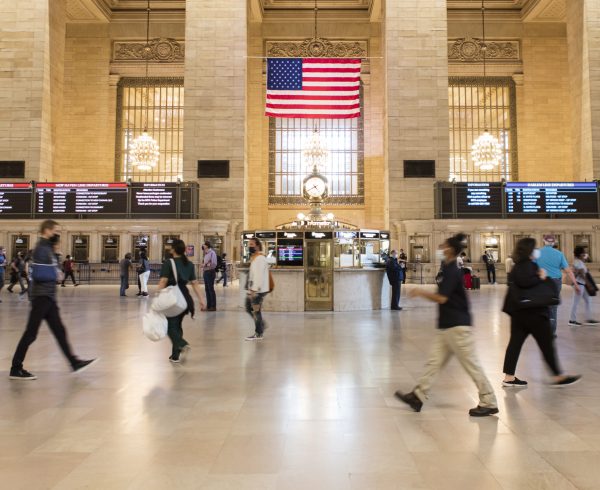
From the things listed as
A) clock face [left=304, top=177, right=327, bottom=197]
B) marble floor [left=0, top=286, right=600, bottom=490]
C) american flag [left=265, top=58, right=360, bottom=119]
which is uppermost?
american flag [left=265, top=58, right=360, bottom=119]

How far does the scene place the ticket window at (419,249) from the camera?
19656mm

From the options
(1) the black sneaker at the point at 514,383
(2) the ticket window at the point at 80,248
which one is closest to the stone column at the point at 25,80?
(2) the ticket window at the point at 80,248

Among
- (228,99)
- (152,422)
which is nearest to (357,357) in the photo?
(152,422)

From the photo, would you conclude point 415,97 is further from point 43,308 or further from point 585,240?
point 43,308

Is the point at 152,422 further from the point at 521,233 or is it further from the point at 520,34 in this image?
the point at 520,34

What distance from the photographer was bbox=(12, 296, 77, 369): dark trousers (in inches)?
201

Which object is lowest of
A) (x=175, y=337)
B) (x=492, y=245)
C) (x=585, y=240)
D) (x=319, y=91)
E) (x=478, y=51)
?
(x=175, y=337)

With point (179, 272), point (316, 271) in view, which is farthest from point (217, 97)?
point (179, 272)

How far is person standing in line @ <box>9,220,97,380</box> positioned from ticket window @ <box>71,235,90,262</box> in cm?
1565

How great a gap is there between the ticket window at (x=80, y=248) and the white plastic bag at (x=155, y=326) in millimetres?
15693

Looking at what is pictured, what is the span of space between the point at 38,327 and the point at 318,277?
6.75 metres

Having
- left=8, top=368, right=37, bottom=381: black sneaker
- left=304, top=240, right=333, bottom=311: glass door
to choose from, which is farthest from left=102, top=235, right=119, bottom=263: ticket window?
left=8, top=368, right=37, bottom=381: black sneaker

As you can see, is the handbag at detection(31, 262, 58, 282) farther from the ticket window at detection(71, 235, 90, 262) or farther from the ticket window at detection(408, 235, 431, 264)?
the ticket window at detection(408, 235, 431, 264)

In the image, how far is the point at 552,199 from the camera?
755 inches
